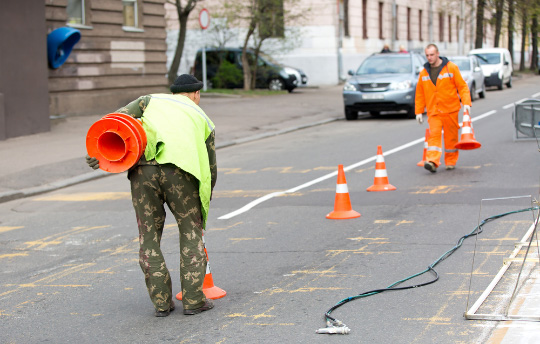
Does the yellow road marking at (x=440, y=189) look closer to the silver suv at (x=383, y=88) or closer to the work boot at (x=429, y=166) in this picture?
the work boot at (x=429, y=166)

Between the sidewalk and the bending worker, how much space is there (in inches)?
274

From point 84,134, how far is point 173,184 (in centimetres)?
1356

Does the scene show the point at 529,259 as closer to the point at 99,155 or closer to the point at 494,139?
the point at 99,155

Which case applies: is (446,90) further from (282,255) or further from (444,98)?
(282,255)

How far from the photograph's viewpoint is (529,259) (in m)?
6.67

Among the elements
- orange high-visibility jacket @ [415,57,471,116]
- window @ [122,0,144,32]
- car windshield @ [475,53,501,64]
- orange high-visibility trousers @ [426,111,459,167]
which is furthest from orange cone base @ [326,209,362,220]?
car windshield @ [475,53,501,64]

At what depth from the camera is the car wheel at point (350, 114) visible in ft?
75.3

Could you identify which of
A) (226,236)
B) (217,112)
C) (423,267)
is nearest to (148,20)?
(217,112)

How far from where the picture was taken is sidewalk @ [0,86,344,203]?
13.4 meters

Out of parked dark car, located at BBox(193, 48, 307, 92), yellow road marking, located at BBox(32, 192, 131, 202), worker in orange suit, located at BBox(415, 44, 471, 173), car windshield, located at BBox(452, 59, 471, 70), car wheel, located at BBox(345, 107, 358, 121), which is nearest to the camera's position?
yellow road marking, located at BBox(32, 192, 131, 202)

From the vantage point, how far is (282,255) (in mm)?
7391

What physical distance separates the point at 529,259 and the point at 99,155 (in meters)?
3.47

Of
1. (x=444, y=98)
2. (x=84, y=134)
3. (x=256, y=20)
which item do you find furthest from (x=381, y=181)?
(x=256, y=20)

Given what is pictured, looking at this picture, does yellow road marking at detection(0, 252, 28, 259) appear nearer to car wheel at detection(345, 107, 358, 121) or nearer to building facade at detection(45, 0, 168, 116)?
building facade at detection(45, 0, 168, 116)
